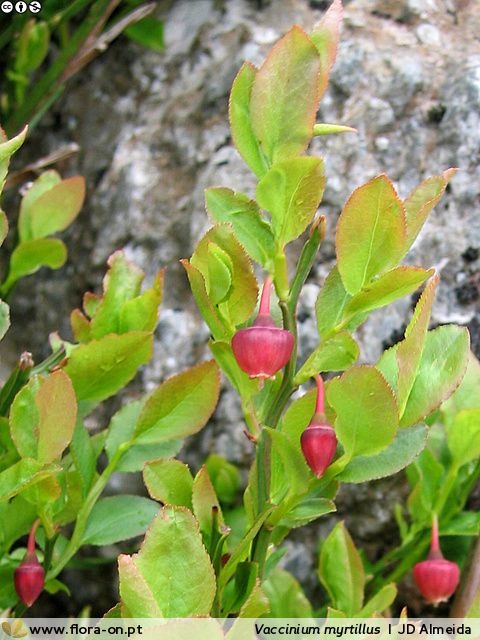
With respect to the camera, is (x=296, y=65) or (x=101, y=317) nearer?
(x=296, y=65)

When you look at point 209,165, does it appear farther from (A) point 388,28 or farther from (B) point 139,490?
(B) point 139,490

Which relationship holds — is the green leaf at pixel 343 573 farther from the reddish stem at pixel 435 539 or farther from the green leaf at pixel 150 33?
the green leaf at pixel 150 33

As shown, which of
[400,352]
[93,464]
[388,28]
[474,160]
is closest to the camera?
[400,352]

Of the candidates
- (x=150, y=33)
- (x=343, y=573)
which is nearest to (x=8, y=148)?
(x=343, y=573)

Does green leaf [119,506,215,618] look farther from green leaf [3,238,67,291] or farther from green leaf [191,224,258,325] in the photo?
green leaf [3,238,67,291]

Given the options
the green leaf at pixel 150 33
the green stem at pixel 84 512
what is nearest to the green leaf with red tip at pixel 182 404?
the green stem at pixel 84 512

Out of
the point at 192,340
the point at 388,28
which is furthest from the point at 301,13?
the point at 192,340

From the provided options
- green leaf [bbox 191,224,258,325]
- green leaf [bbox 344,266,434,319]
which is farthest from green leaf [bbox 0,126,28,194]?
green leaf [bbox 344,266,434,319]
